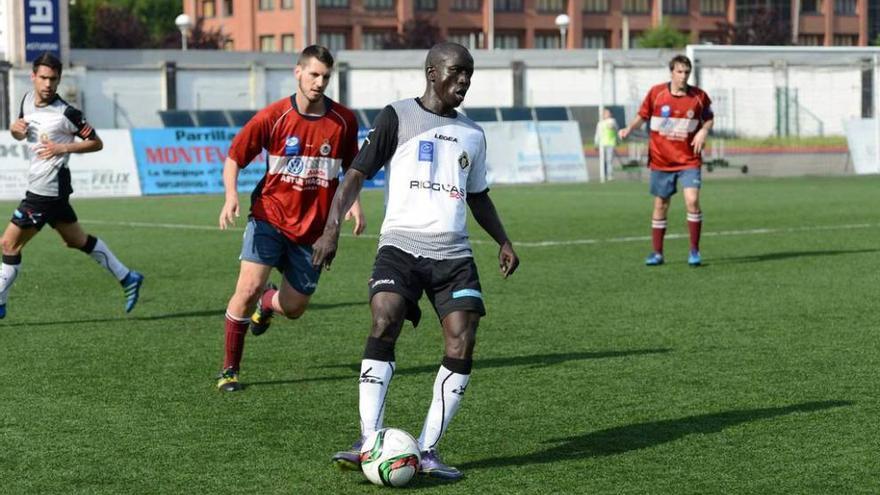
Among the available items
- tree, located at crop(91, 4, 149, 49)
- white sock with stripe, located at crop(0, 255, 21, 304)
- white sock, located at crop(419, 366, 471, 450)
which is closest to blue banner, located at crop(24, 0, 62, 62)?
white sock with stripe, located at crop(0, 255, 21, 304)

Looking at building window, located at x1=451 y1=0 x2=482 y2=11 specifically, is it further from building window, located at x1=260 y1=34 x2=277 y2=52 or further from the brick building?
building window, located at x1=260 y1=34 x2=277 y2=52

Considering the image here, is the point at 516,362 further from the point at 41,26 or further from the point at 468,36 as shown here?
the point at 468,36

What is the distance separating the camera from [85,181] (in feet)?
99.5

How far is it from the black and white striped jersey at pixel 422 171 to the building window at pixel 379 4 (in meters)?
90.9

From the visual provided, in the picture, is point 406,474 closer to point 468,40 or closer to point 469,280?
point 469,280

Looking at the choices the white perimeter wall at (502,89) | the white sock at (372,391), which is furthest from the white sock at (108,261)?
the white perimeter wall at (502,89)

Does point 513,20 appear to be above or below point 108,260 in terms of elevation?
above

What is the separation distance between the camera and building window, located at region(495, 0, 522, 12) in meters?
100

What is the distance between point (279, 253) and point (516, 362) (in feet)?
5.91

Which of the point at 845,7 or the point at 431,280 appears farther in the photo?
the point at 845,7

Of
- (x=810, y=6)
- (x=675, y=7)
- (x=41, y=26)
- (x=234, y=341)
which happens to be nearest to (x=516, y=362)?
(x=234, y=341)

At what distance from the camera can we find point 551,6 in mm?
101688

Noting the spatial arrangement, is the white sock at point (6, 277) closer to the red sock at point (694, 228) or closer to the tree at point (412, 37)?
the red sock at point (694, 228)

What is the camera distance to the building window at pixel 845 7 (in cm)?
10606
